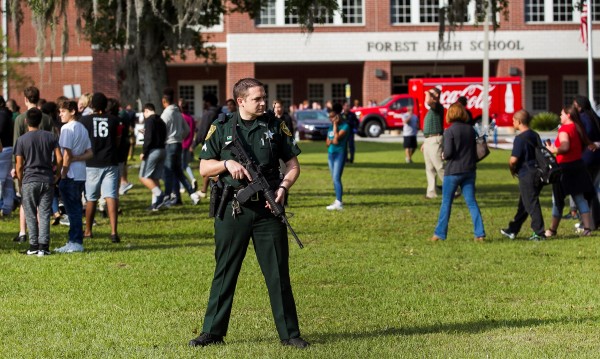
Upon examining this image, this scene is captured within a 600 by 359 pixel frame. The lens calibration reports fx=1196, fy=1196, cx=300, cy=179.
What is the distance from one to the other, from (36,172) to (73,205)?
2.96 ft

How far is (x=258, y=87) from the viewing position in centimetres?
780

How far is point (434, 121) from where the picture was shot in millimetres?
20156

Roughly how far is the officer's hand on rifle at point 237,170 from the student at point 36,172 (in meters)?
5.72

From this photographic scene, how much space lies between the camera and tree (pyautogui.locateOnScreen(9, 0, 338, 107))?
20.4 meters

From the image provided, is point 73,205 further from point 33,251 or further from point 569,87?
point 569,87

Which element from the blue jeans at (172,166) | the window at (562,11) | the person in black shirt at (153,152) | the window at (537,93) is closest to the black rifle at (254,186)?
the person in black shirt at (153,152)

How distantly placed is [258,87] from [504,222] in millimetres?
9979

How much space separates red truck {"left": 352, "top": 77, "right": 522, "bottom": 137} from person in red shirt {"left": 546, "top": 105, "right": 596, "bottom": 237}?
3744cm

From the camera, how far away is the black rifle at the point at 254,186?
767cm

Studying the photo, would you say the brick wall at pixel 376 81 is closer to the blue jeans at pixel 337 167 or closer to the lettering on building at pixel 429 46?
the lettering on building at pixel 429 46

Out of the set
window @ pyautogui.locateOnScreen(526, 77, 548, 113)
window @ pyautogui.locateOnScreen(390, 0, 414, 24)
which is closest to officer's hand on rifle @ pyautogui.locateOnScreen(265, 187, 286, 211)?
window @ pyautogui.locateOnScreen(390, 0, 414, 24)

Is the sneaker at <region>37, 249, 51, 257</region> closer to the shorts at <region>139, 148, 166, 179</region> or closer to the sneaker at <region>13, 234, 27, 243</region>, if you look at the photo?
the sneaker at <region>13, 234, 27, 243</region>

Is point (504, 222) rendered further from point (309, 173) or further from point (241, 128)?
point (309, 173)

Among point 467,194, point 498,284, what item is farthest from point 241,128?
point 467,194
